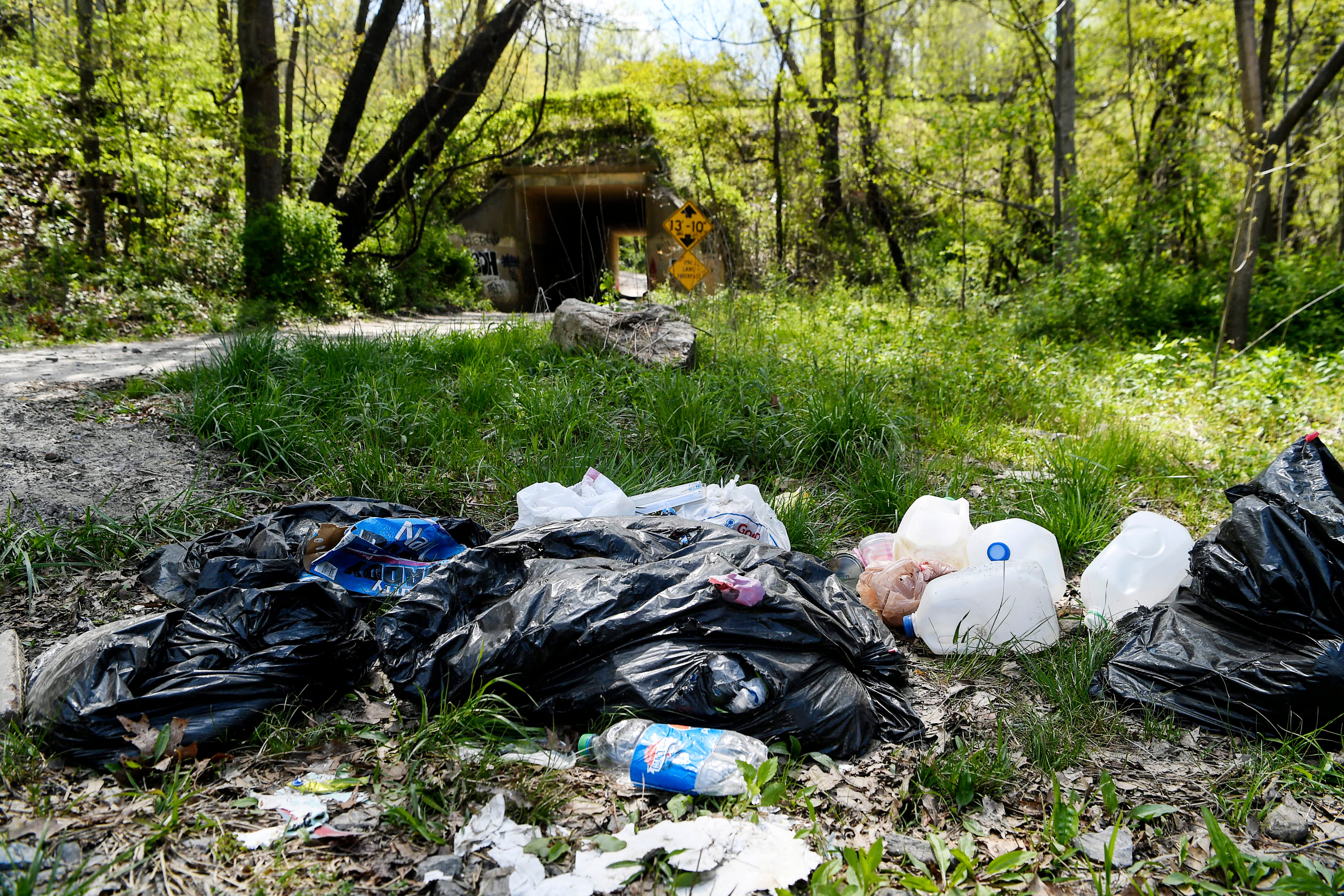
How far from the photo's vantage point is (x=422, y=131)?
12609mm

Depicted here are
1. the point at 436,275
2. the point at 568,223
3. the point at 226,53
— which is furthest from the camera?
the point at 568,223

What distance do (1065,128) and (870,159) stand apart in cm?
331

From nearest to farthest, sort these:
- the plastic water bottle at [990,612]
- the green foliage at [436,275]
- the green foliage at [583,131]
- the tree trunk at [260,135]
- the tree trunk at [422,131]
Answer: the plastic water bottle at [990,612] < the tree trunk at [260,135] < the tree trunk at [422,131] < the green foliage at [436,275] < the green foliage at [583,131]

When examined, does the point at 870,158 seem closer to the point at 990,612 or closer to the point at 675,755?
the point at 990,612

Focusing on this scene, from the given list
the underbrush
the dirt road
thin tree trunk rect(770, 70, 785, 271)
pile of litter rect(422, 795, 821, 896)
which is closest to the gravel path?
the dirt road

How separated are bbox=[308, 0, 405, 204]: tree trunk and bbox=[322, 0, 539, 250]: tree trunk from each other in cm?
7

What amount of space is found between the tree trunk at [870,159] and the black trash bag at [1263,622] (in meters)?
11.5

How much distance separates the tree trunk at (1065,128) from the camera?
10.3 meters

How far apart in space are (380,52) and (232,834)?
1223 centimetres

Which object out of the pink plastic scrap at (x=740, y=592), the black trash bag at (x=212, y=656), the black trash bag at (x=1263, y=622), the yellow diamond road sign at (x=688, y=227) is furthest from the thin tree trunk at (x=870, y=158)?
the black trash bag at (x=212, y=656)

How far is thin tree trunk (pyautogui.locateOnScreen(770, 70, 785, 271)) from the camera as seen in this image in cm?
1423

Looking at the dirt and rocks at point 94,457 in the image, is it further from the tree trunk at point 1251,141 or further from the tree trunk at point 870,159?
the tree trunk at point 870,159

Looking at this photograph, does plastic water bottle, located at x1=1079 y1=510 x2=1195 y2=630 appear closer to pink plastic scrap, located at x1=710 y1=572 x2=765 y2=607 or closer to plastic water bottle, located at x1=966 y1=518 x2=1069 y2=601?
plastic water bottle, located at x1=966 y1=518 x2=1069 y2=601

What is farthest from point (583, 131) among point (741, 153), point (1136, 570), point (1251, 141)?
point (1136, 570)
